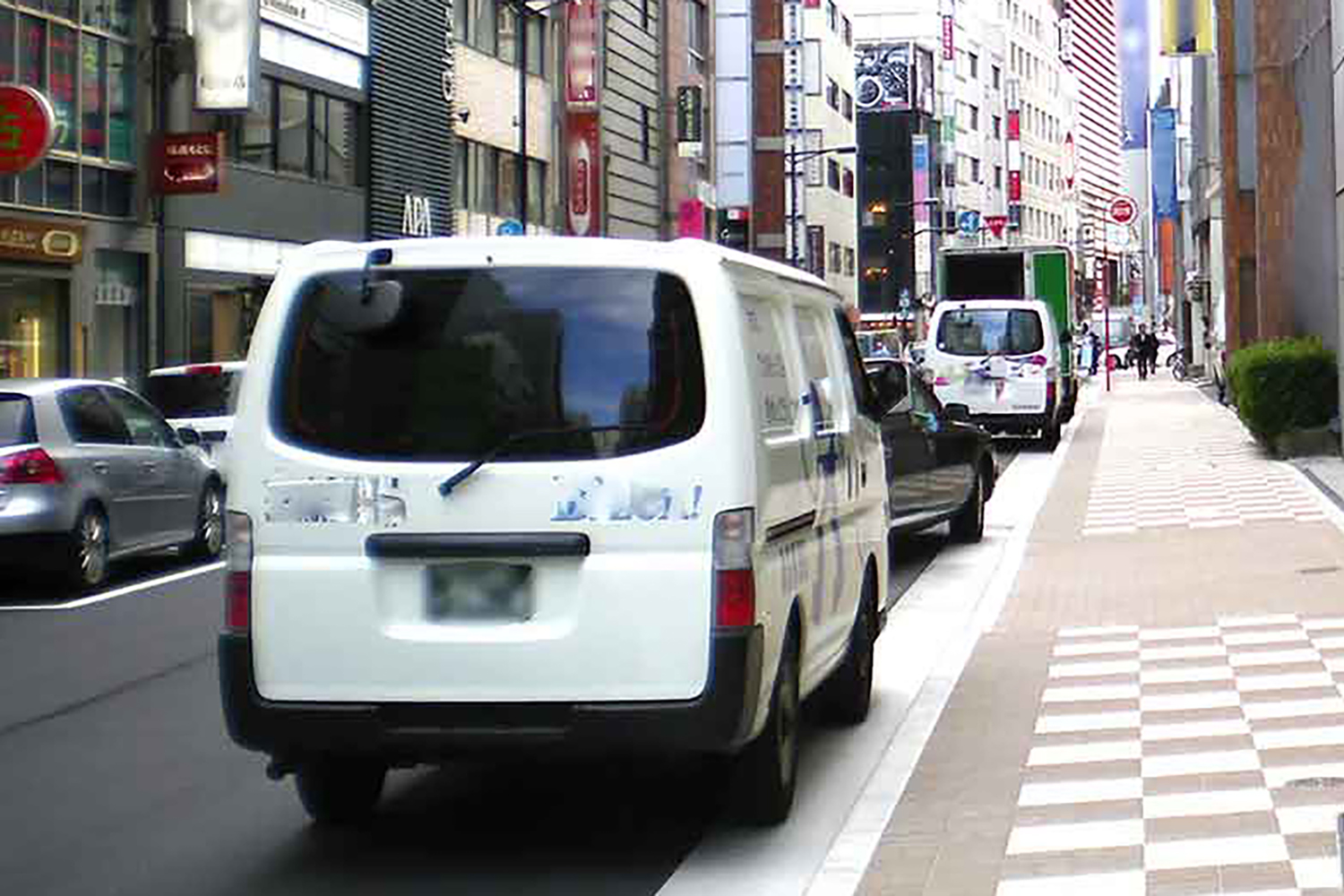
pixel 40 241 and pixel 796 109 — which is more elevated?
pixel 796 109

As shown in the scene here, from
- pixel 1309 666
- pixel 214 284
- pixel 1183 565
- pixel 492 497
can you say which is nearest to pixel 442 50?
pixel 214 284

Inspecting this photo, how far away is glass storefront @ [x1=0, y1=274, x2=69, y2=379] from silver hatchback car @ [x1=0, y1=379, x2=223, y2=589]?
450 inches

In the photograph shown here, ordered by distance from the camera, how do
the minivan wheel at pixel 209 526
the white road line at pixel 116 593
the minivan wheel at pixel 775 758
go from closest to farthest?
the minivan wheel at pixel 775 758 → the white road line at pixel 116 593 → the minivan wheel at pixel 209 526

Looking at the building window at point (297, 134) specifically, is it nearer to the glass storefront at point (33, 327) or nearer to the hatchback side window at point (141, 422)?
the glass storefront at point (33, 327)

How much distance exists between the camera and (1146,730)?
909 centimetres

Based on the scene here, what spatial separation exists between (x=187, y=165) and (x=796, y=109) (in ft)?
191

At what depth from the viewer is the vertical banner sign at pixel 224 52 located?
3181cm

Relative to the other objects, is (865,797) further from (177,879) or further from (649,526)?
(177,879)

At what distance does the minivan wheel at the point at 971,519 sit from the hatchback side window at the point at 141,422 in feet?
22.3

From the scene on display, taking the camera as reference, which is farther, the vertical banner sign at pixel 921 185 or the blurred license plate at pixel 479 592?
the vertical banner sign at pixel 921 185

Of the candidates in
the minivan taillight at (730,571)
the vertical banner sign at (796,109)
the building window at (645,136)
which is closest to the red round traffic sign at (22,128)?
the minivan taillight at (730,571)

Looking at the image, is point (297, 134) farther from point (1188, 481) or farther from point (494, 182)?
point (1188, 481)

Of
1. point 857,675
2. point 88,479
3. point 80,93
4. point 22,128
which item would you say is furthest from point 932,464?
point 80,93

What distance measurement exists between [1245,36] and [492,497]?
32.1 m
